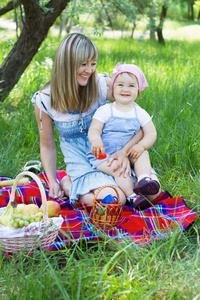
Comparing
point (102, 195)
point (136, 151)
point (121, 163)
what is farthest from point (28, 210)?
point (136, 151)

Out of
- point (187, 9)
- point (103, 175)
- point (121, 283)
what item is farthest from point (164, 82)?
point (187, 9)

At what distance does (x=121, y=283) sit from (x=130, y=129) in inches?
59.3

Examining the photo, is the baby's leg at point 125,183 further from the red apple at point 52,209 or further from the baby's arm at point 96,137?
the red apple at point 52,209

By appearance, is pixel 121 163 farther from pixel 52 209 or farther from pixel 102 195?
pixel 52 209

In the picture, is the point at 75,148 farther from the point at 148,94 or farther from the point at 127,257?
the point at 148,94

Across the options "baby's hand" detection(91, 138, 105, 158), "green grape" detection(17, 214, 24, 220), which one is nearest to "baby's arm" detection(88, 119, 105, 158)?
"baby's hand" detection(91, 138, 105, 158)

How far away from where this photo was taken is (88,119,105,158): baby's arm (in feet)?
9.66

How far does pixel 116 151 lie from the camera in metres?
3.18

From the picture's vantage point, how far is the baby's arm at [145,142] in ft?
10.1

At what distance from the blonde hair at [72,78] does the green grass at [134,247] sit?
0.81 m

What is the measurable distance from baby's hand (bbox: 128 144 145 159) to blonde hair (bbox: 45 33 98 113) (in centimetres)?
54

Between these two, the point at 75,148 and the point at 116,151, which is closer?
the point at 116,151

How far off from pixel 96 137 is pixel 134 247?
3.23 feet

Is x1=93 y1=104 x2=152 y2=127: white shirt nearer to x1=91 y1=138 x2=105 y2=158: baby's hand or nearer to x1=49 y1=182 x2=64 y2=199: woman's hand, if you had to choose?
x1=91 y1=138 x2=105 y2=158: baby's hand
